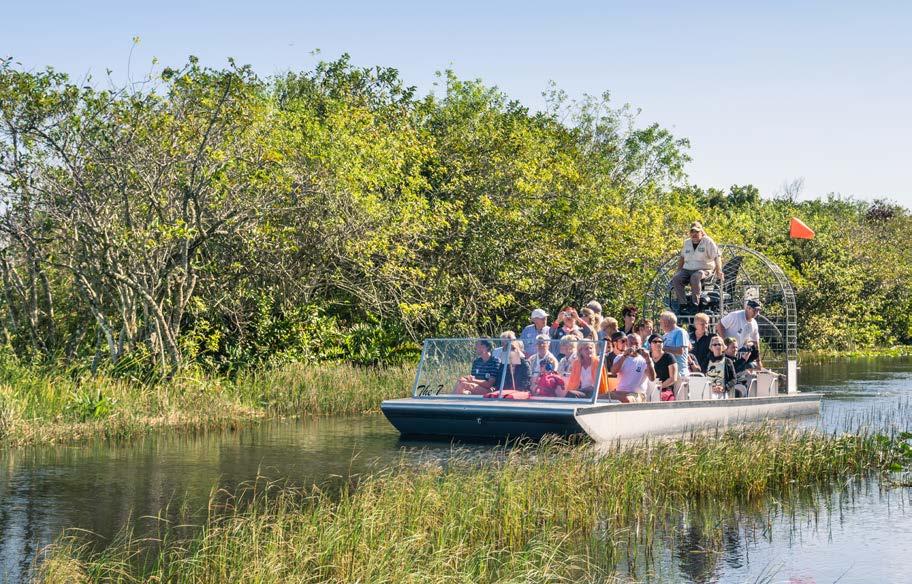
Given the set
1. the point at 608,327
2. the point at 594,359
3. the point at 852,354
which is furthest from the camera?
the point at 852,354

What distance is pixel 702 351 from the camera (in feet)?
65.2

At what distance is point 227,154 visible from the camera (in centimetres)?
2059

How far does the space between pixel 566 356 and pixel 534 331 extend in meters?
2.14

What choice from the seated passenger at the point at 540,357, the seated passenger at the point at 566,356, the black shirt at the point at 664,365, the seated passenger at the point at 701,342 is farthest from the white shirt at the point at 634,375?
the seated passenger at the point at 701,342

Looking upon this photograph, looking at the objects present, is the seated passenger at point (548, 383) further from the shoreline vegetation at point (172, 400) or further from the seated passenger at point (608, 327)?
the shoreline vegetation at point (172, 400)

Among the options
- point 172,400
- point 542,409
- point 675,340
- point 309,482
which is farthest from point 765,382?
point 172,400

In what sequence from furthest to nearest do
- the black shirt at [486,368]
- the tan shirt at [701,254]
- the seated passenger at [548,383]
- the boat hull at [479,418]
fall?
the tan shirt at [701,254]
the black shirt at [486,368]
the seated passenger at [548,383]
the boat hull at [479,418]

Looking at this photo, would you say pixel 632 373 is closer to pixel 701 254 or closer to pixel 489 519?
pixel 701 254

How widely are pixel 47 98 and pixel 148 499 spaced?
362 inches

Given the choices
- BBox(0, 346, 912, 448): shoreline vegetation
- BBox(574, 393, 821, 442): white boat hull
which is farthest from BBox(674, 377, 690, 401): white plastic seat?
BBox(0, 346, 912, 448): shoreline vegetation

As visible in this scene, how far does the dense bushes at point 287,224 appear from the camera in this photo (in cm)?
1994

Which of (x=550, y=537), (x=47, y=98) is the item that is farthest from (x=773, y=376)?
(x=47, y=98)

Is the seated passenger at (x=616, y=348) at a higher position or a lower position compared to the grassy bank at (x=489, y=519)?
higher

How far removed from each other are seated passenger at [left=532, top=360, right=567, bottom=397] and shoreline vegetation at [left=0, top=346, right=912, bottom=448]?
224 inches
